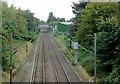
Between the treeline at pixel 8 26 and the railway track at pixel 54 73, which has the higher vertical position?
the treeline at pixel 8 26

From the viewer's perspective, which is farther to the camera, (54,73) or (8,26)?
(8,26)

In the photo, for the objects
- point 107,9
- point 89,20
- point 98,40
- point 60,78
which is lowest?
point 60,78

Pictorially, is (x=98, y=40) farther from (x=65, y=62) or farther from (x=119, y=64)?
(x=65, y=62)

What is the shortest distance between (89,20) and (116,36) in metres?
5.58

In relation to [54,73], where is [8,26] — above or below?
above

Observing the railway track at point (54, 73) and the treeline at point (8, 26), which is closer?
the treeline at point (8, 26)

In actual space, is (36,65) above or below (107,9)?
below

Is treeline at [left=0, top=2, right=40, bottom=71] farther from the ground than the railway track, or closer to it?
farther from the ground

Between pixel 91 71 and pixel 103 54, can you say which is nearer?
pixel 103 54

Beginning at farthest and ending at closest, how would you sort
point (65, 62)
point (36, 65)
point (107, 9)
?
point (65, 62)
point (36, 65)
point (107, 9)

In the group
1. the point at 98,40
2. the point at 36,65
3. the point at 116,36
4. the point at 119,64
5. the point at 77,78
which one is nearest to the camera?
the point at 119,64

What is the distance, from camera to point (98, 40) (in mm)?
10852

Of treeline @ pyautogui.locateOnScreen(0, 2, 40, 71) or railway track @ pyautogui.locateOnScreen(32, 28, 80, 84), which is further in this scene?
railway track @ pyautogui.locateOnScreen(32, 28, 80, 84)

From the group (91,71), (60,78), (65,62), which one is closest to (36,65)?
(65,62)
